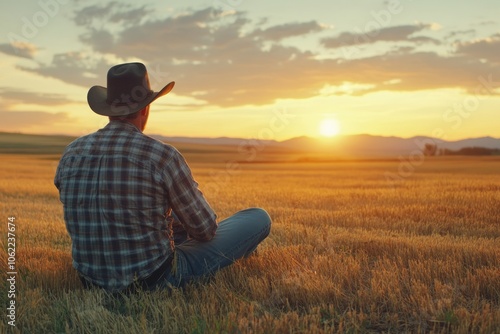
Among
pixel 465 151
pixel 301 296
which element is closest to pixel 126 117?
pixel 301 296

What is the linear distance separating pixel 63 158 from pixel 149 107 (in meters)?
0.89

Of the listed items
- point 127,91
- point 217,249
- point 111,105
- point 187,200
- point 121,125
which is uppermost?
point 127,91

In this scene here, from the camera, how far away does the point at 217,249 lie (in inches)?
202

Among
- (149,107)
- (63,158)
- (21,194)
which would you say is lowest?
(21,194)

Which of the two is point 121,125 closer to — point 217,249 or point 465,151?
point 217,249

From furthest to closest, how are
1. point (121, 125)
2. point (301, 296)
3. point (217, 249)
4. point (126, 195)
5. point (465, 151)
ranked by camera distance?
point (465, 151), point (217, 249), point (301, 296), point (121, 125), point (126, 195)

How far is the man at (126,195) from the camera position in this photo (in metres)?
4.45

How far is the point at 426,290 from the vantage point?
4641 millimetres

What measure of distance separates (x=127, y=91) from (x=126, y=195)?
0.89 meters

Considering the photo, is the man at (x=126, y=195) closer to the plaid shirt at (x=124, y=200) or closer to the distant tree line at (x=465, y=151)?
the plaid shirt at (x=124, y=200)

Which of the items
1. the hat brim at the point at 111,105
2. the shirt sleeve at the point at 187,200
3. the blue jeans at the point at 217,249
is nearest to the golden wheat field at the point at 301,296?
the blue jeans at the point at 217,249

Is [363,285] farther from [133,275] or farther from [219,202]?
[219,202]

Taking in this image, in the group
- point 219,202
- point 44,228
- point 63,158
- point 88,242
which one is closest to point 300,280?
point 88,242

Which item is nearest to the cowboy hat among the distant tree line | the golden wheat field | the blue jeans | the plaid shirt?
the plaid shirt
